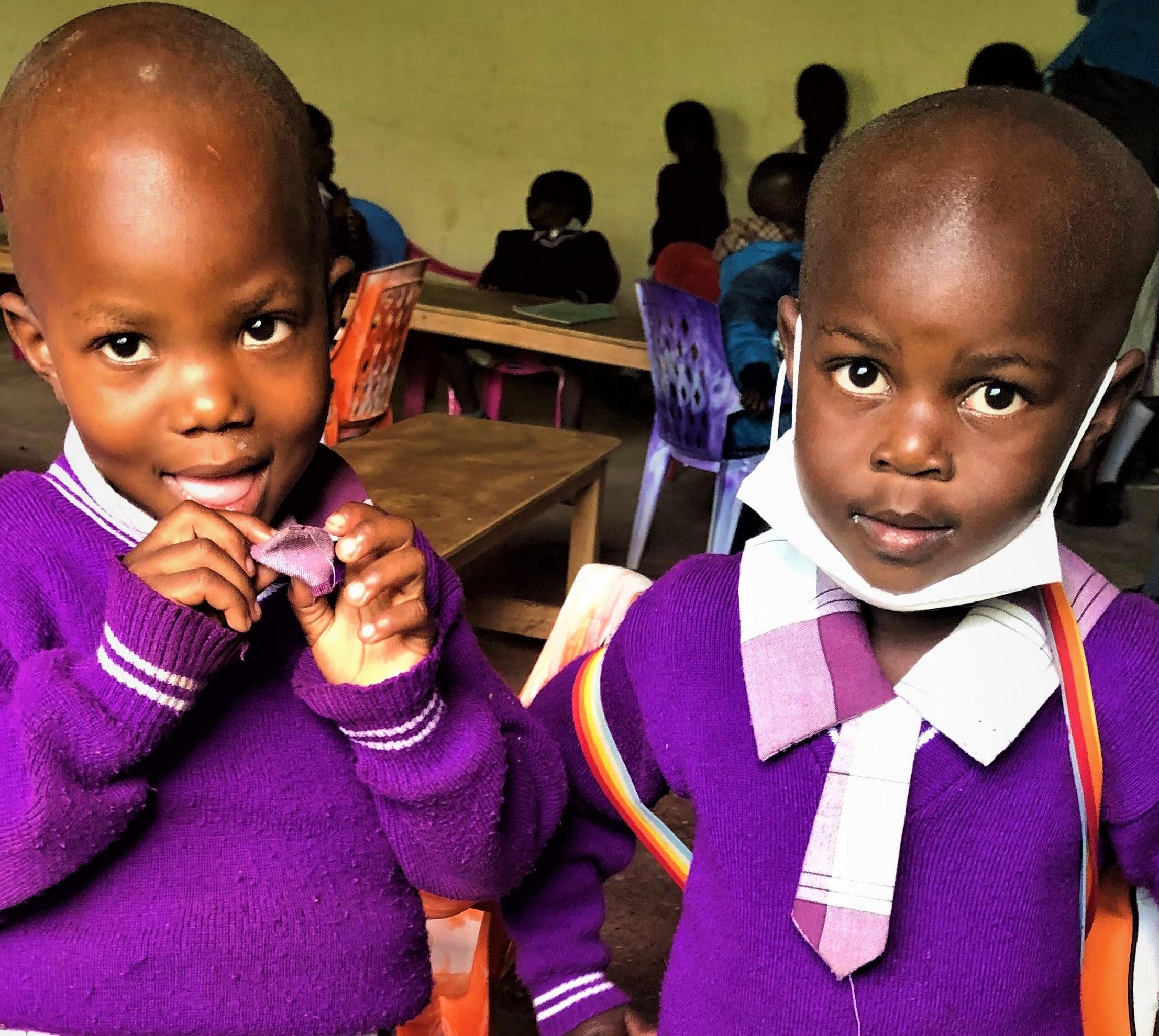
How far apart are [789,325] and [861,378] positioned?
0.12 metres

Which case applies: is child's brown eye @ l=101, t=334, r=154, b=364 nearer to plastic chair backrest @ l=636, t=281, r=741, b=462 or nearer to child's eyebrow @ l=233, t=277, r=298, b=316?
child's eyebrow @ l=233, t=277, r=298, b=316

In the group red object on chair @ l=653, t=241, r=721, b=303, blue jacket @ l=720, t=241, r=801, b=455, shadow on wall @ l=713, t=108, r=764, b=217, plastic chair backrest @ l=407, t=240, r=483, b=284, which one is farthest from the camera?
plastic chair backrest @ l=407, t=240, r=483, b=284

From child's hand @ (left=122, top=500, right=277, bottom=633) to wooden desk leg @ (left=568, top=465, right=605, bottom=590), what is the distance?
2.35 meters

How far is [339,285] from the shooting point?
90 centimetres

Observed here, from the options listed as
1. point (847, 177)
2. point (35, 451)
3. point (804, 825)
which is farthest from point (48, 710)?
point (35, 451)

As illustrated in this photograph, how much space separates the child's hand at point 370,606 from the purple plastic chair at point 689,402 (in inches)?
103

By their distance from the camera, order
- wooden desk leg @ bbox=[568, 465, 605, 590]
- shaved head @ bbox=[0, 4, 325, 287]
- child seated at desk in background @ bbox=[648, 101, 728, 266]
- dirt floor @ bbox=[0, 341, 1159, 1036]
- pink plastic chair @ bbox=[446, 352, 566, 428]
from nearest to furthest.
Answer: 1. shaved head @ bbox=[0, 4, 325, 287]
2. dirt floor @ bbox=[0, 341, 1159, 1036]
3. wooden desk leg @ bbox=[568, 465, 605, 590]
4. pink plastic chair @ bbox=[446, 352, 566, 428]
5. child seated at desk in background @ bbox=[648, 101, 728, 266]

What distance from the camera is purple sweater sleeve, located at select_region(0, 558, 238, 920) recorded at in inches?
28.4

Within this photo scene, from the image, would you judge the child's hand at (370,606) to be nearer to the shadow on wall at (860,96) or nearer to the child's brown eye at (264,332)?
the child's brown eye at (264,332)

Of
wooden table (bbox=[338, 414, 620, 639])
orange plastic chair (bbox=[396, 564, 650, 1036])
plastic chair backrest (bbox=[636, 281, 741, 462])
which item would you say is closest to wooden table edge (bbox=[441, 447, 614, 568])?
wooden table (bbox=[338, 414, 620, 639])

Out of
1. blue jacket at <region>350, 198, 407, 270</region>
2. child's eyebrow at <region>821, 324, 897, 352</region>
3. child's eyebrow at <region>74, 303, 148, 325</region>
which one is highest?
child's eyebrow at <region>821, 324, 897, 352</region>

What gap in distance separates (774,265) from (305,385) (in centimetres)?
267

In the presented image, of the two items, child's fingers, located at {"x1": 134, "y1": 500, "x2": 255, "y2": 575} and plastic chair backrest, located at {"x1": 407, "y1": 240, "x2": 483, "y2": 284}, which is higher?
child's fingers, located at {"x1": 134, "y1": 500, "x2": 255, "y2": 575}

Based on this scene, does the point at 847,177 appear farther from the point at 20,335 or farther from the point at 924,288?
the point at 20,335
